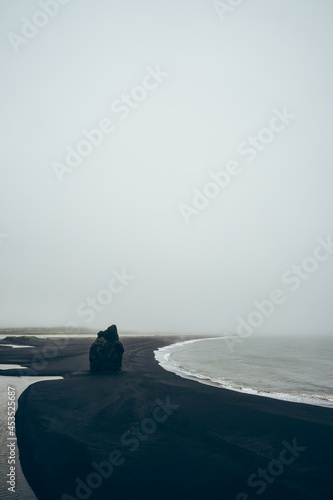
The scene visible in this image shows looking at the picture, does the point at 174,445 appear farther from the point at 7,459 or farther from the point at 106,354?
the point at 106,354

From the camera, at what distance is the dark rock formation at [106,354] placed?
30734 mm

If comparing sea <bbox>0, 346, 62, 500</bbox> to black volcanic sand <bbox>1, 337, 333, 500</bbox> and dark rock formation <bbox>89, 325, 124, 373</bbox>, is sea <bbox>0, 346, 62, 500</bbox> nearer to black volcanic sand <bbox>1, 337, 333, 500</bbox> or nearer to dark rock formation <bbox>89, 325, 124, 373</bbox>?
black volcanic sand <bbox>1, 337, 333, 500</bbox>

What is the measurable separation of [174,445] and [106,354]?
63.7 feet

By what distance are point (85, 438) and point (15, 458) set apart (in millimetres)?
3040

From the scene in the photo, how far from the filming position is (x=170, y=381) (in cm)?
2730

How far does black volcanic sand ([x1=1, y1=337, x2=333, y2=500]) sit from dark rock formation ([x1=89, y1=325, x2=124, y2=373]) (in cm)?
818

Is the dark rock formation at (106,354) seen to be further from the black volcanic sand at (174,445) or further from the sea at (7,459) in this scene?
the black volcanic sand at (174,445)

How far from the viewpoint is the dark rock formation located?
30.7 meters

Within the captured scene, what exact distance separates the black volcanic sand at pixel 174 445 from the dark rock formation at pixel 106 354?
818 cm

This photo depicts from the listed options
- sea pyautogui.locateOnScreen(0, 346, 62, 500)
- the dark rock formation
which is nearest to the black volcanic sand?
sea pyautogui.locateOnScreen(0, 346, 62, 500)

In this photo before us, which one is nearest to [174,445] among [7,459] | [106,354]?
[7,459]

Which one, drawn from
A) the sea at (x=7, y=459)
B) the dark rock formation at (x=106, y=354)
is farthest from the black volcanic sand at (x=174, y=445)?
the dark rock formation at (x=106, y=354)

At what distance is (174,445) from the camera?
13180 millimetres

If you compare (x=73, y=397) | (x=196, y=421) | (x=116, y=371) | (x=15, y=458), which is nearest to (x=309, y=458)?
(x=196, y=421)
